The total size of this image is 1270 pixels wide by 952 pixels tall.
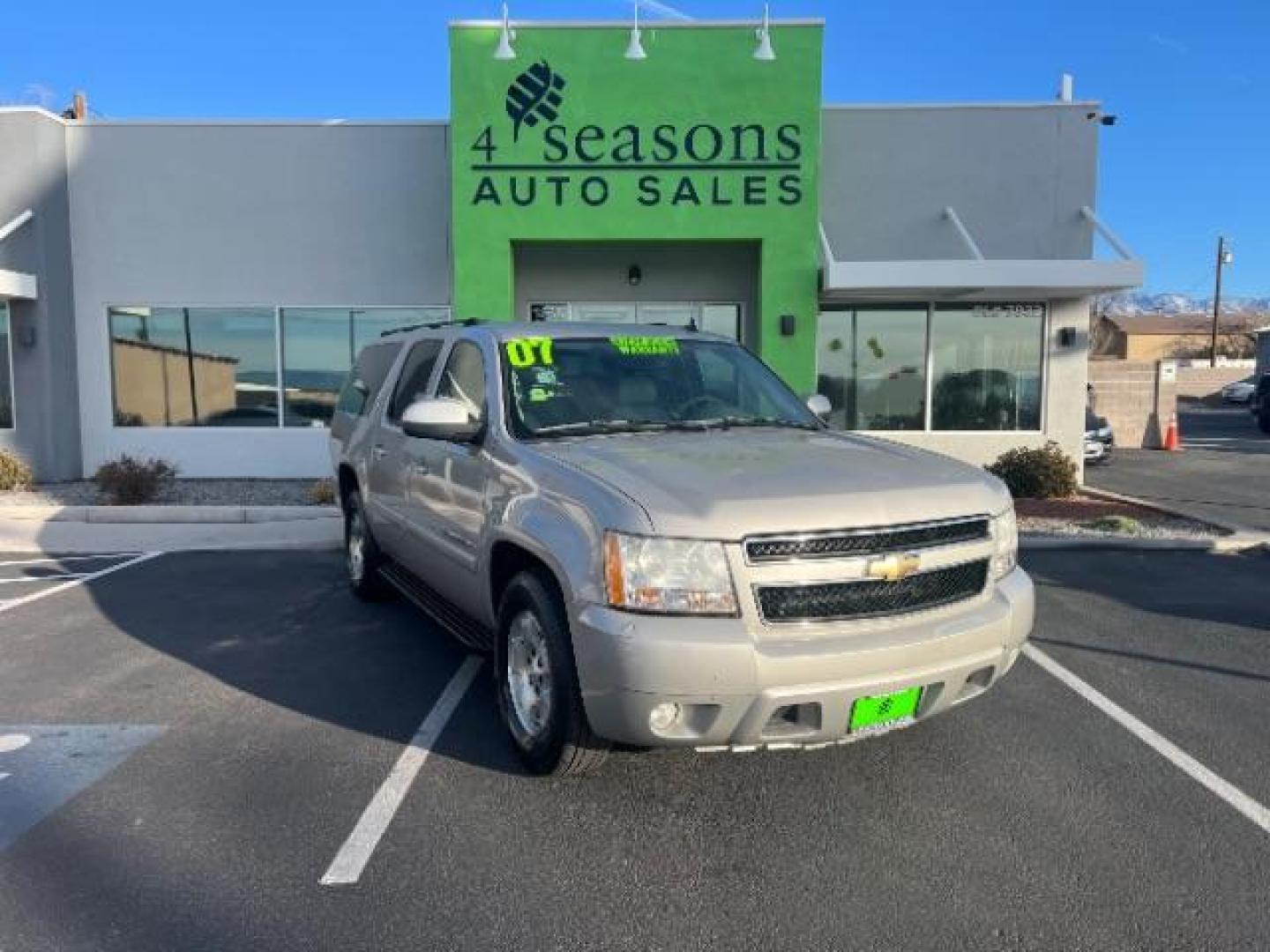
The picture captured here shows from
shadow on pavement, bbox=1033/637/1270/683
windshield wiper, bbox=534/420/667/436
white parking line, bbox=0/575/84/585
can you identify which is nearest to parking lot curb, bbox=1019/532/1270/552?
shadow on pavement, bbox=1033/637/1270/683

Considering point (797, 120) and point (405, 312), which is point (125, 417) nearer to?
point (405, 312)

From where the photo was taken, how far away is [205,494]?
1214cm

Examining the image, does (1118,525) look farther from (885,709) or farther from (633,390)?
(885,709)

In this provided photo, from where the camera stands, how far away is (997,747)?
Result: 14.4 feet

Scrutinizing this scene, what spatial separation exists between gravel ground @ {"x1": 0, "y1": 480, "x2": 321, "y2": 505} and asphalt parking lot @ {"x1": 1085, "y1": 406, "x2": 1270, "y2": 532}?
10806 mm

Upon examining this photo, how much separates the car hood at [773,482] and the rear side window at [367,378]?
283 centimetres

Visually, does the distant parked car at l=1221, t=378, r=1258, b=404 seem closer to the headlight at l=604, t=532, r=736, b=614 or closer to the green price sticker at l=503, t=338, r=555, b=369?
the green price sticker at l=503, t=338, r=555, b=369

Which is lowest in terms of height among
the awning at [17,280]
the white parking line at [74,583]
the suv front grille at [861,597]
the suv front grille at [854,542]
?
the white parking line at [74,583]

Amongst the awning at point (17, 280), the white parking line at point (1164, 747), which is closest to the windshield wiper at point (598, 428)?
the white parking line at point (1164, 747)

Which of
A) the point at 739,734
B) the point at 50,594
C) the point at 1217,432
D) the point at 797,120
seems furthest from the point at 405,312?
the point at 1217,432

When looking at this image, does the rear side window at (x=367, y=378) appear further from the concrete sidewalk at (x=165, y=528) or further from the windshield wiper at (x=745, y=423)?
the windshield wiper at (x=745, y=423)

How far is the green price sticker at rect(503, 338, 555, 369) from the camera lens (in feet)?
15.8

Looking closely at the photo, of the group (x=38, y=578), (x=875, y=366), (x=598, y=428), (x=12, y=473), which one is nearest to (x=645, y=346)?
(x=598, y=428)

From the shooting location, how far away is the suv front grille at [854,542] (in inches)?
132
